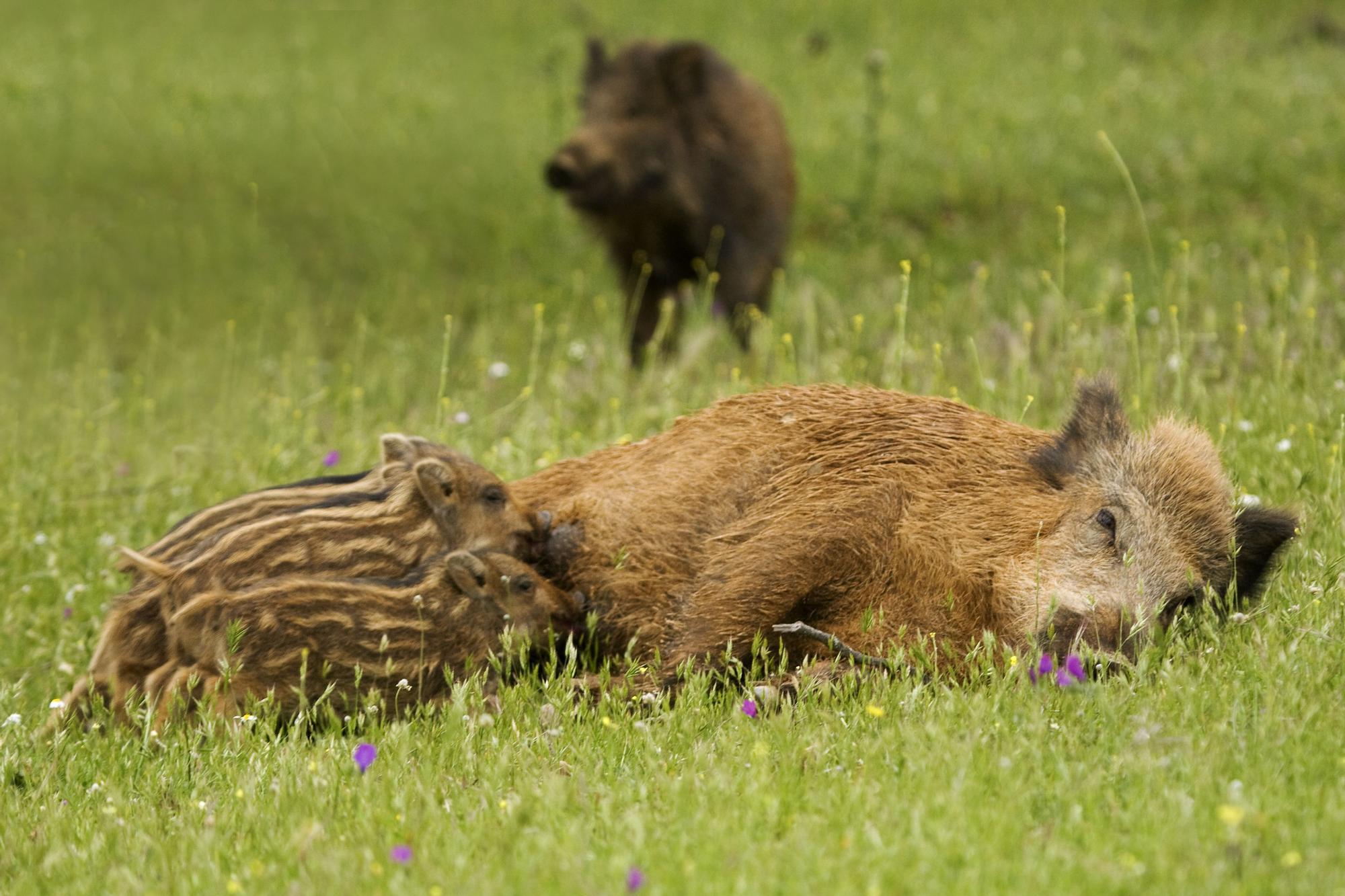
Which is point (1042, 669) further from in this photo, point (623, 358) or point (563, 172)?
point (563, 172)

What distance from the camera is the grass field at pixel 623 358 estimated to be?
9.73 feet

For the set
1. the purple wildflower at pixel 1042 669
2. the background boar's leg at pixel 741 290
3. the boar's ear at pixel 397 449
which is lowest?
the purple wildflower at pixel 1042 669

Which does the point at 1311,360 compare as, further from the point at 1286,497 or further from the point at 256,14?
the point at 256,14

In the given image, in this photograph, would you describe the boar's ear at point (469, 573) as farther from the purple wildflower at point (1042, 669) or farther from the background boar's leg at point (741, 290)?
the background boar's leg at point (741, 290)

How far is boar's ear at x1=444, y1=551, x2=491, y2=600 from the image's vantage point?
4.37 m

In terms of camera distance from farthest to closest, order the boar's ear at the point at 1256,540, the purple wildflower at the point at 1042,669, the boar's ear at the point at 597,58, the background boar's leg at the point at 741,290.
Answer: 1. the boar's ear at the point at 597,58
2. the background boar's leg at the point at 741,290
3. the boar's ear at the point at 1256,540
4. the purple wildflower at the point at 1042,669

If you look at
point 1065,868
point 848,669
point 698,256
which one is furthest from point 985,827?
point 698,256

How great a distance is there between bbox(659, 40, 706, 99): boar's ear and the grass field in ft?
4.45

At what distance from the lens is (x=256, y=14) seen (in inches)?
876

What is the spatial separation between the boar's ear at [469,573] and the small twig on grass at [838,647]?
943 mm

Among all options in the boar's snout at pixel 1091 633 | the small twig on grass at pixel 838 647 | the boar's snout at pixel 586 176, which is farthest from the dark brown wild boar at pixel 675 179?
the boar's snout at pixel 1091 633

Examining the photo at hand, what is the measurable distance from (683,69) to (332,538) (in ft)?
24.0

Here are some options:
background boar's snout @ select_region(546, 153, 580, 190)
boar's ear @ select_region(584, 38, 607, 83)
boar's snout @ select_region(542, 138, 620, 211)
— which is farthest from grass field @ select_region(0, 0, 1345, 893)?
boar's ear @ select_region(584, 38, 607, 83)

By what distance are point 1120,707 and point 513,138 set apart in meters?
15.7
